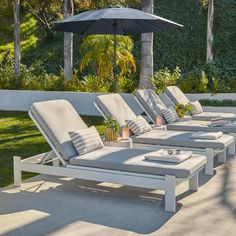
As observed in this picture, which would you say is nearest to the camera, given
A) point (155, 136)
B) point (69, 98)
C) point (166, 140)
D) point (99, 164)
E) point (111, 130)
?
point (99, 164)

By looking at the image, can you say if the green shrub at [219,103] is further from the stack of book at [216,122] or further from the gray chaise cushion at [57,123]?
the gray chaise cushion at [57,123]

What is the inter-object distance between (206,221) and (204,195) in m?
0.95

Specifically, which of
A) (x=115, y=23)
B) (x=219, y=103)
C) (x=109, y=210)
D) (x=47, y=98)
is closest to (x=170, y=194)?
(x=109, y=210)

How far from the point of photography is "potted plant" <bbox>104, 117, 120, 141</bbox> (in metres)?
6.87

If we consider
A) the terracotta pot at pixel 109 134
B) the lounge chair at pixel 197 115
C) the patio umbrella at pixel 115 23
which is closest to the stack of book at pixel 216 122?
the lounge chair at pixel 197 115

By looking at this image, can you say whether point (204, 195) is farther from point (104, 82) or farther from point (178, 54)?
point (178, 54)

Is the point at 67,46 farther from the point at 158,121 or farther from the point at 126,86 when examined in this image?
the point at 158,121

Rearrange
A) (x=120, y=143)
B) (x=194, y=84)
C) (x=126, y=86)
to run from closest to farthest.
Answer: (x=120, y=143) → (x=194, y=84) → (x=126, y=86)

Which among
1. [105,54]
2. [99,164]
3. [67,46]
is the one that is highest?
[67,46]

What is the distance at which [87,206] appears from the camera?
5.18 m

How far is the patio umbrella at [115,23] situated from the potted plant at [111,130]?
96.7 inches

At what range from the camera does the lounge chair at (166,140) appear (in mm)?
6617

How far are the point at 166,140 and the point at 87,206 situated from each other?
233cm

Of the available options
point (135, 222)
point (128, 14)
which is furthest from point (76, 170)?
point (128, 14)
